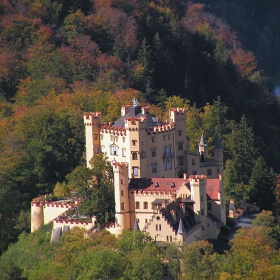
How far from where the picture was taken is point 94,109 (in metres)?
117

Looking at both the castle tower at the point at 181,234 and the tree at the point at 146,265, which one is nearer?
the tree at the point at 146,265

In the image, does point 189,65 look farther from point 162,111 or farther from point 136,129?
point 136,129

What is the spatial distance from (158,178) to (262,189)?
532 inches

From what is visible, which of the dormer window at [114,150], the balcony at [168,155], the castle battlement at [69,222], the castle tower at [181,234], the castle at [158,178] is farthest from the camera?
the balcony at [168,155]

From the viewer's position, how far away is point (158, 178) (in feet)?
305

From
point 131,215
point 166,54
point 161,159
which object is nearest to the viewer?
point 131,215

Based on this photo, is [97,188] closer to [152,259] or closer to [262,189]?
[152,259]

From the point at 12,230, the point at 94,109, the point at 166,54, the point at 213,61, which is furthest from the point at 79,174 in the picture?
the point at 213,61

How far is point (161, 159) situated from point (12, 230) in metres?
13.0

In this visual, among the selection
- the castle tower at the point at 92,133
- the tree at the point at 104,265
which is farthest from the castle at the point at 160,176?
the tree at the point at 104,265

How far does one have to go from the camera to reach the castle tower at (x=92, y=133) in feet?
325

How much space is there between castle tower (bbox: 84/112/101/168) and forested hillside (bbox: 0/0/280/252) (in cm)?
772

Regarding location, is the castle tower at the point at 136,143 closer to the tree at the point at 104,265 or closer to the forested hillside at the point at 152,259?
the forested hillside at the point at 152,259

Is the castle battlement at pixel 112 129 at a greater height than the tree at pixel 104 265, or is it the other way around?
the castle battlement at pixel 112 129
